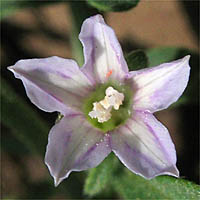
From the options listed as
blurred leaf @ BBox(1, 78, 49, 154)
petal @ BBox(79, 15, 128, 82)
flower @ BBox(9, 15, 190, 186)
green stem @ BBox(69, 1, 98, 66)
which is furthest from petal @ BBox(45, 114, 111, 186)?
green stem @ BBox(69, 1, 98, 66)

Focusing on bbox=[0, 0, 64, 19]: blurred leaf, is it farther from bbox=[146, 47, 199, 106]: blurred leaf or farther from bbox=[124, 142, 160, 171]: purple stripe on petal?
bbox=[124, 142, 160, 171]: purple stripe on petal

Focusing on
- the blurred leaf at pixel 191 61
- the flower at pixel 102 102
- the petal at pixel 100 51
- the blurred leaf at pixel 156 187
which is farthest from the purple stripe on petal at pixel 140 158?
the blurred leaf at pixel 191 61

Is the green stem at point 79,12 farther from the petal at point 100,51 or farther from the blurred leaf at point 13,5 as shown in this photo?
the petal at point 100,51

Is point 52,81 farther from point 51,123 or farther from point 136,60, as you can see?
point 51,123

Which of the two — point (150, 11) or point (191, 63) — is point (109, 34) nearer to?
point (191, 63)

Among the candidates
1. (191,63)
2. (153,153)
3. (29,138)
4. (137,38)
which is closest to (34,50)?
(137,38)
